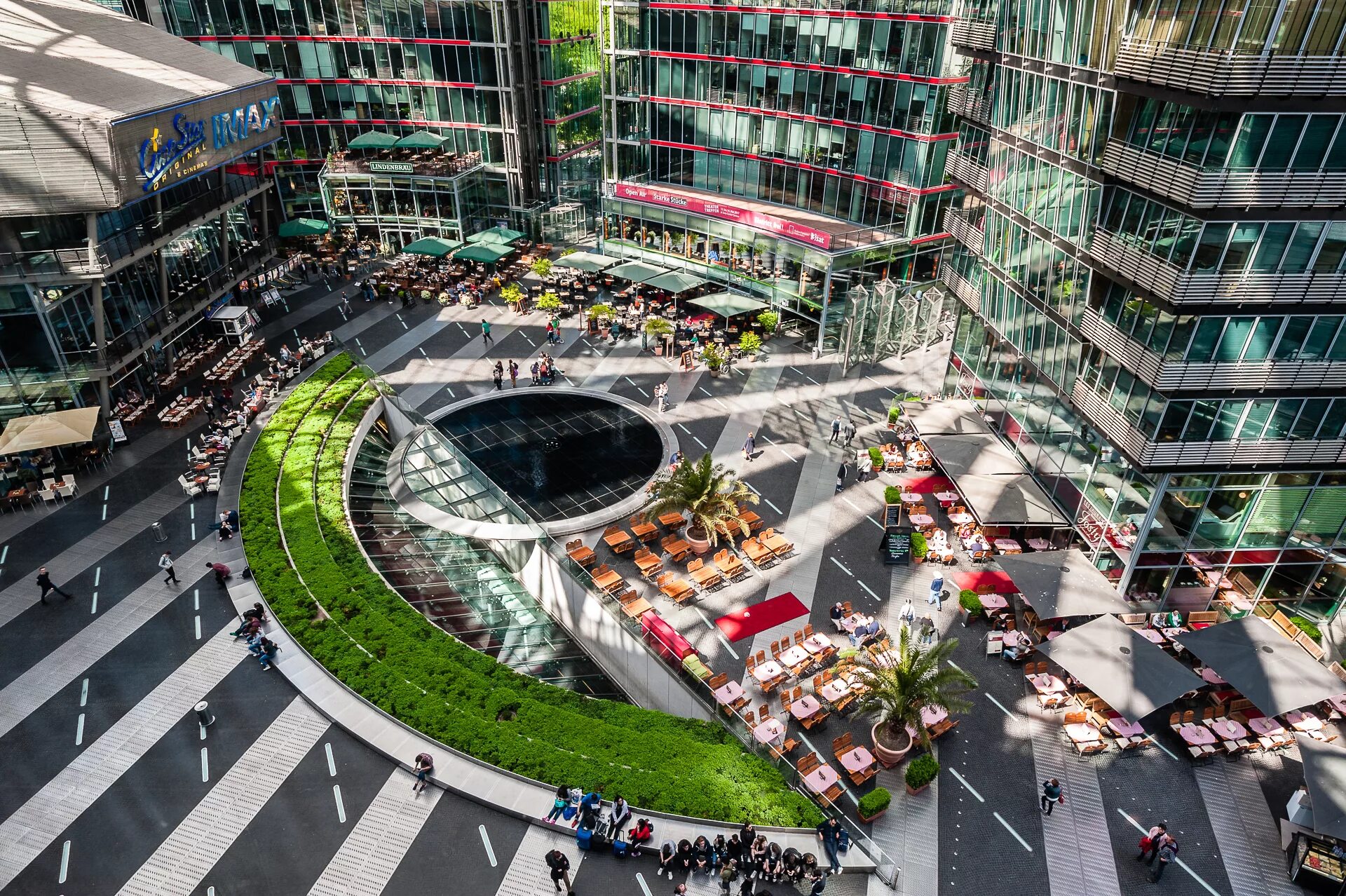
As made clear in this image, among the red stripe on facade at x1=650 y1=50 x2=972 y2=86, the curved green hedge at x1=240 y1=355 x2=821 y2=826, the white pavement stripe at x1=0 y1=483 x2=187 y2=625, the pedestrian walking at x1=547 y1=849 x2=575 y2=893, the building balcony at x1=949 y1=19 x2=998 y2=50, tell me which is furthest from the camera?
the red stripe on facade at x1=650 y1=50 x2=972 y2=86

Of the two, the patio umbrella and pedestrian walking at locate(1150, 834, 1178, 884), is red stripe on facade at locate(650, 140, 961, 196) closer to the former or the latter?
pedestrian walking at locate(1150, 834, 1178, 884)

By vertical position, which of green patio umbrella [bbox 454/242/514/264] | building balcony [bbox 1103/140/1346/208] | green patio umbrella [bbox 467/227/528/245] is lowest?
green patio umbrella [bbox 454/242/514/264]

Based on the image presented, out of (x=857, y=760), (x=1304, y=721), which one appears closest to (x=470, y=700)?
(x=857, y=760)

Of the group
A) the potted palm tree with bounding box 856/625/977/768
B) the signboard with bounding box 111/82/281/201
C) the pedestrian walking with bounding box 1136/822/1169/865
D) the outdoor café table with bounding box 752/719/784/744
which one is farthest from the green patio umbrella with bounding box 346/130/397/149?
the pedestrian walking with bounding box 1136/822/1169/865

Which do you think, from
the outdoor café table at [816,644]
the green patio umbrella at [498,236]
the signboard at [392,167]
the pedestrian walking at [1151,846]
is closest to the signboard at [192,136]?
the signboard at [392,167]

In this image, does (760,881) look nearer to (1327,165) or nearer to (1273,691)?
(1273,691)

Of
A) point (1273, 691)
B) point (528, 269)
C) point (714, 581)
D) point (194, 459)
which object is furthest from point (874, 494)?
point (528, 269)

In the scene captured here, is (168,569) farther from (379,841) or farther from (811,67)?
(811,67)
